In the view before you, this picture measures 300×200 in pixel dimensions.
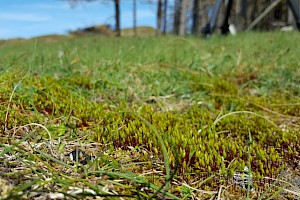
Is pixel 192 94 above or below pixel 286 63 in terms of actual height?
below

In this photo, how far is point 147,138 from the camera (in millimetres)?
1428

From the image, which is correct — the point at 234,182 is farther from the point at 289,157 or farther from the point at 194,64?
the point at 194,64

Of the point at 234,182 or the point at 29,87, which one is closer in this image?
the point at 234,182

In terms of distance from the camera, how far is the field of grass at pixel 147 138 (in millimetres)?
999

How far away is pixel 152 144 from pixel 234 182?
1.38 ft

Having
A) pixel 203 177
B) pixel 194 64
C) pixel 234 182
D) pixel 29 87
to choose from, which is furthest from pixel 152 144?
pixel 194 64

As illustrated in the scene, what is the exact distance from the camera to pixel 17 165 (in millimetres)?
1065

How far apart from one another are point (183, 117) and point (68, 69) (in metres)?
1.67

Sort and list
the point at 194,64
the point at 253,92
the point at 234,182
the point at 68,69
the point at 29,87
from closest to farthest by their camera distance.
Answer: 1. the point at 234,182
2. the point at 29,87
3. the point at 253,92
4. the point at 68,69
5. the point at 194,64

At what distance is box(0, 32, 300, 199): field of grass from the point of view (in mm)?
999

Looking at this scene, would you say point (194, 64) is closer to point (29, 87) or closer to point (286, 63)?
point (286, 63)

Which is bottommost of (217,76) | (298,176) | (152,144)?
(298,176)

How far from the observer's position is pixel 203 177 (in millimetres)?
1182

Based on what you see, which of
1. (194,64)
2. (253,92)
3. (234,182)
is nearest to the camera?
(234,182)
